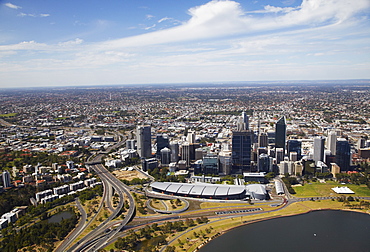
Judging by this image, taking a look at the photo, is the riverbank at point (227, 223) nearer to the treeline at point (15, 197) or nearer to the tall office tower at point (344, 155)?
the tall office tower at point (344, 155)

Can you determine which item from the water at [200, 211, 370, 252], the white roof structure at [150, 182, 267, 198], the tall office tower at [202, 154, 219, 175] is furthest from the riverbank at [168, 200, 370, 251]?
the tall office tower at [202, 154, 219, 175]

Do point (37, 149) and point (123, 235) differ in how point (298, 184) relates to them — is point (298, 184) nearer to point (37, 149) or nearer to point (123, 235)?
point (123, 235)

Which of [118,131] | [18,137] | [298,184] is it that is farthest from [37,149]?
[298,184]

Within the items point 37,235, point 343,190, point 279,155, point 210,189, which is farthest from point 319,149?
point 37,235

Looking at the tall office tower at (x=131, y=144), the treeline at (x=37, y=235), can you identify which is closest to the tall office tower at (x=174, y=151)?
the tall office tower at (x=131, y=144)

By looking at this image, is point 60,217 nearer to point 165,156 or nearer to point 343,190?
point 165,156

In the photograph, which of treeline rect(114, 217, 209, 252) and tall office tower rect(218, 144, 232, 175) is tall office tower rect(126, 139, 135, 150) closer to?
tall office tower rect(218, 144, 232, 175)
